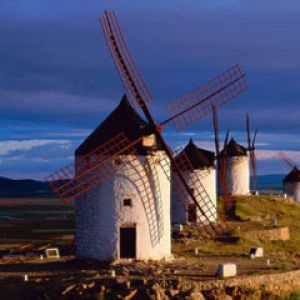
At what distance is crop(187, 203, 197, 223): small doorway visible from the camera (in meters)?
40.1

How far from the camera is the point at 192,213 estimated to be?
40.9 metres

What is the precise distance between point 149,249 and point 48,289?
20.4 feet

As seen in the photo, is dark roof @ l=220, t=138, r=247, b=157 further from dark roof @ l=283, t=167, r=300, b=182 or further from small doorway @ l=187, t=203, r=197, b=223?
small doorway @ l=187, t=203, r=197, b=223

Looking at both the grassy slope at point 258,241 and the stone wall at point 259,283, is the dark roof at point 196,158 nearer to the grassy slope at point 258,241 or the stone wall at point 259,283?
the grassy slope at point 258,241

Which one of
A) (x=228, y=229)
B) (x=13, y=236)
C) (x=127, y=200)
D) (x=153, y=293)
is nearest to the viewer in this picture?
(x=153, y=293)

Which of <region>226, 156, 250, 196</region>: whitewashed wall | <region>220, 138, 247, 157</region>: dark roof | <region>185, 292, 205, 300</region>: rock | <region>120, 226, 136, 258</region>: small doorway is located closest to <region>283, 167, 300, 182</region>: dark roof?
<region>220, 138, 247, 157</region>: dark roof

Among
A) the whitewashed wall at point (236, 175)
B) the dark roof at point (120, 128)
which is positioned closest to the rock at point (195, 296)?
the dark roof at point (120, 128)

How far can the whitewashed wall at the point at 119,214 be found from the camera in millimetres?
26688

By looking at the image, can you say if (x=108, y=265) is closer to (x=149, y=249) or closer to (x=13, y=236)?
(x=149, y=249)

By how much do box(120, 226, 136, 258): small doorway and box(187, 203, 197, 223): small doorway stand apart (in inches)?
512

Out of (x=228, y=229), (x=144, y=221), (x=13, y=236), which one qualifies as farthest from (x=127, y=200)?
(x=13, y=236)

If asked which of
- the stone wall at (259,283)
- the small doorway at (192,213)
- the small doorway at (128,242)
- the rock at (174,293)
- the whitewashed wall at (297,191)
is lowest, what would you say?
the rock at (174,293)

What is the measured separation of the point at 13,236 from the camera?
51531 millimetres

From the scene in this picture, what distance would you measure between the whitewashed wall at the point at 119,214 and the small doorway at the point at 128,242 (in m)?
0.20
